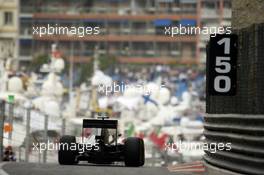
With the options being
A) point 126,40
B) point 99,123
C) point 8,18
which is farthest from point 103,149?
point 126,40

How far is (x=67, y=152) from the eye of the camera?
21.9 m

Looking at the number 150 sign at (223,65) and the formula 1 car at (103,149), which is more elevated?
the number 150 sign at (223,65)

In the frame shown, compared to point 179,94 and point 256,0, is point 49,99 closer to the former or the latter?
point 179,94

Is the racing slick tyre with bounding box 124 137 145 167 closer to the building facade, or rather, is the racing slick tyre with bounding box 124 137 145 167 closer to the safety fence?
the safety fence

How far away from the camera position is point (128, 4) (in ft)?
374

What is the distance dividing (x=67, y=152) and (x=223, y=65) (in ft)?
16.1

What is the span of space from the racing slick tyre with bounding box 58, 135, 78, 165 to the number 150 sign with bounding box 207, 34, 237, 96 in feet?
14.6

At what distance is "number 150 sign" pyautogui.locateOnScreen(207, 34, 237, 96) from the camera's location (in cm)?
1794

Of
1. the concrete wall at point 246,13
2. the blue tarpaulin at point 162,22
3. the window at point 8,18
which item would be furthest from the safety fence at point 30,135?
the blue tarpaulin at point 162,22

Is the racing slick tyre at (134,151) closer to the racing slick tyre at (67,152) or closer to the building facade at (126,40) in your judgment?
the racing slick tyre at (67,152)

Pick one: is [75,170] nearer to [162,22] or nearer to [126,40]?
[162,22]

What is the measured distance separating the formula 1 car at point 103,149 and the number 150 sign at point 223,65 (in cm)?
373

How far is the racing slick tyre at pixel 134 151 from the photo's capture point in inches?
842

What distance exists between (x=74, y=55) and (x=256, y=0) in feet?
265
